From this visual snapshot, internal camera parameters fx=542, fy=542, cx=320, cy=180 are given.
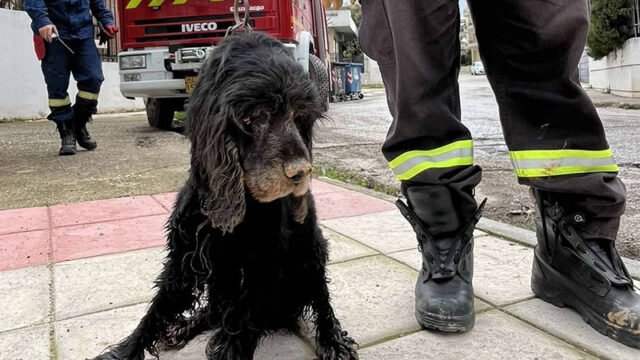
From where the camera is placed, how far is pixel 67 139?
18.3 feet

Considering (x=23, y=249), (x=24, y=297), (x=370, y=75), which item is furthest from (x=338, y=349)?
(x=370, y=75)

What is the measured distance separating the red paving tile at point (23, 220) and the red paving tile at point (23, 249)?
110mm

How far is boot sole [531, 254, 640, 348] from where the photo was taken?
155cm

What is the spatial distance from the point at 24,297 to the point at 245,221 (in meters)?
1.19

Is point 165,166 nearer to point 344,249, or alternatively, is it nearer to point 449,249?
point 344,249

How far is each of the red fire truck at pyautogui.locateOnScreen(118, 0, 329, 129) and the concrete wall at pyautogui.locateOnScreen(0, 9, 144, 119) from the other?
443 centimetres

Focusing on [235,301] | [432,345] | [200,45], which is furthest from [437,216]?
[200,45]

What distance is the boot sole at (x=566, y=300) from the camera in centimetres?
155

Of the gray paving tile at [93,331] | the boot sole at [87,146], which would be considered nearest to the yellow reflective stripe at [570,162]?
the gray paving tile at [93,331]

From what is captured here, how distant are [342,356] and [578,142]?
982mm

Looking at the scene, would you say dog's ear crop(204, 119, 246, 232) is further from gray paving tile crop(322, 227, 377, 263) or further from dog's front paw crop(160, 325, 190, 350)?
gray paving tile crop(322, 227, 377, 263)

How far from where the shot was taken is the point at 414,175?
5.95 feet

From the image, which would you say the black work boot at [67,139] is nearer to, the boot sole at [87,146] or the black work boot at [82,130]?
the black work boot at [82,130]

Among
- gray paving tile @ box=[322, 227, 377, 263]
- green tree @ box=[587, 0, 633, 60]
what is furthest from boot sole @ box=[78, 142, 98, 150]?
green tree @ box=[587, 0, 633, 60]
